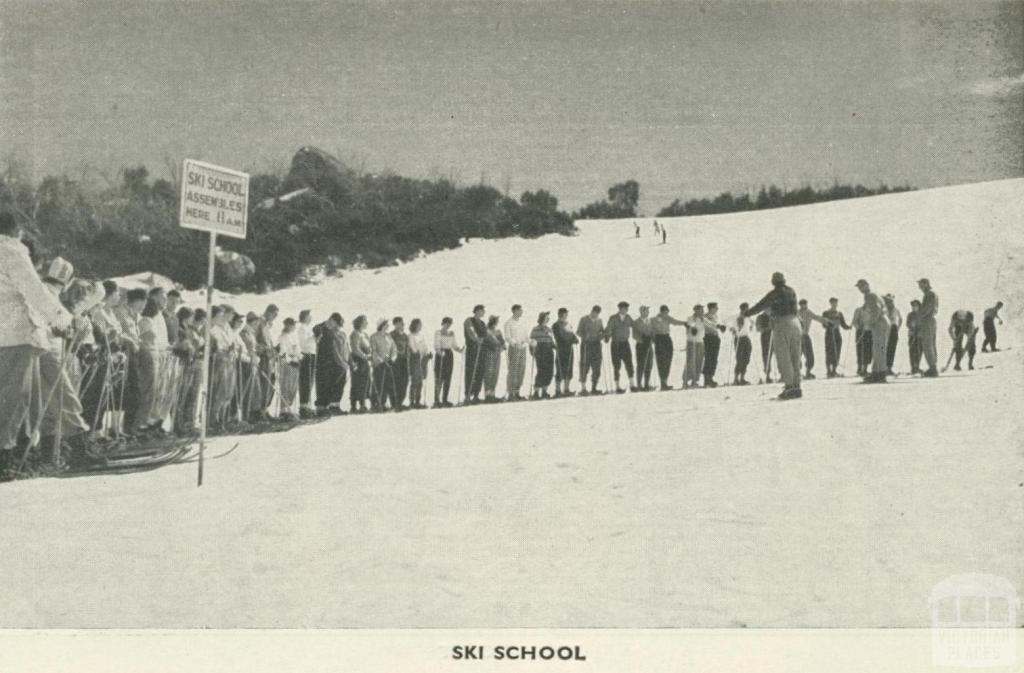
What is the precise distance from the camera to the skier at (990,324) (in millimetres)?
7684

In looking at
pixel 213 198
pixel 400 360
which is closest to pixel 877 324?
pixel 400 360

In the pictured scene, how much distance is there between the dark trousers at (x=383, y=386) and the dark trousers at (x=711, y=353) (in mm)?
3156

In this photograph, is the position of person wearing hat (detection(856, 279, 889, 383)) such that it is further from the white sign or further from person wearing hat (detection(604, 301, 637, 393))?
the white sign

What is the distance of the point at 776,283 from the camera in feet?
27.9

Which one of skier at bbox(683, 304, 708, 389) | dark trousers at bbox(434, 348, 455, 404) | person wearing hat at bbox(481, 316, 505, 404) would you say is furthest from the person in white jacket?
skier at bbox(683, 304, 708, 389)

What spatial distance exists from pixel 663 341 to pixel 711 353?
579 millimetres

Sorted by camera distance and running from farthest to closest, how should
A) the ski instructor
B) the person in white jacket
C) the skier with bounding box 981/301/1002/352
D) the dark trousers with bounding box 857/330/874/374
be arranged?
the dark trousers with bounding box 857/330/874/374, the ski instructor, the skier with bounding box 981/301/1002/352, the person in white jacket

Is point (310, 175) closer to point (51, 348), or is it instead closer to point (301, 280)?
point (301, 280)

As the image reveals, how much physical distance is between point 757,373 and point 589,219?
254 cm

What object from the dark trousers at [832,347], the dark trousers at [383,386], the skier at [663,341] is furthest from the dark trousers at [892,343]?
→ the dark trousers at [383,386]

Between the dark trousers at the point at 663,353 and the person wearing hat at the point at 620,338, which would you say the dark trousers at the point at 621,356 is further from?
the dark trousers at the point at 663,353

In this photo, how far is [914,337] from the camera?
29.1 feet

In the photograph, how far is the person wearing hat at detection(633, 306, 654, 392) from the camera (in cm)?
970
